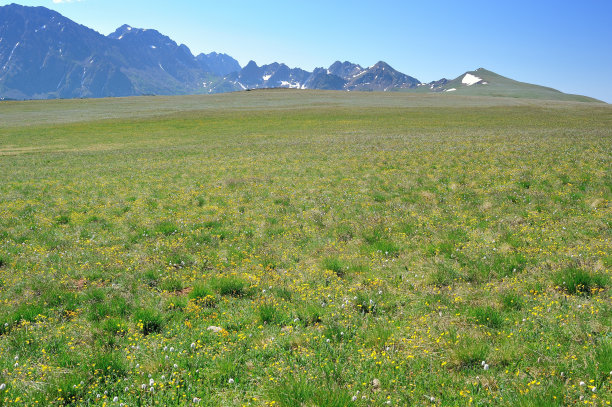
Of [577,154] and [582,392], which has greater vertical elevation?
[577,154]

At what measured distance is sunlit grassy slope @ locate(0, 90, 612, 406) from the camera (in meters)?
5.51

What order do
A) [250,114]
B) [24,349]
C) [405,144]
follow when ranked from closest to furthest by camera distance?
[24,349], [405,144], [250,114]

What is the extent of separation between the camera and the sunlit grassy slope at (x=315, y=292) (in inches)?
217

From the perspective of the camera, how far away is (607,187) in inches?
650

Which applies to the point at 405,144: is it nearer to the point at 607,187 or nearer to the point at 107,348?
the point at 607,187

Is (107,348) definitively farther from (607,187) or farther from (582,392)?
(607,187)

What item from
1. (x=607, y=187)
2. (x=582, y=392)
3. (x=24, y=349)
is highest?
(x=607, y=187)

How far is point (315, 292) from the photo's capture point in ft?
28.5

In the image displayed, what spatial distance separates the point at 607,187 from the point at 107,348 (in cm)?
2112

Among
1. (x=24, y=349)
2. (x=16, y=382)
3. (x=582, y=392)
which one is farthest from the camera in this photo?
(x=24, y=349)

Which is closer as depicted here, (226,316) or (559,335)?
(559,335)

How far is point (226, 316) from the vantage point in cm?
781

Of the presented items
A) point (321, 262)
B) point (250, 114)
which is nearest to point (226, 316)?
point (321, 262)

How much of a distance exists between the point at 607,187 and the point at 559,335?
14612mm
